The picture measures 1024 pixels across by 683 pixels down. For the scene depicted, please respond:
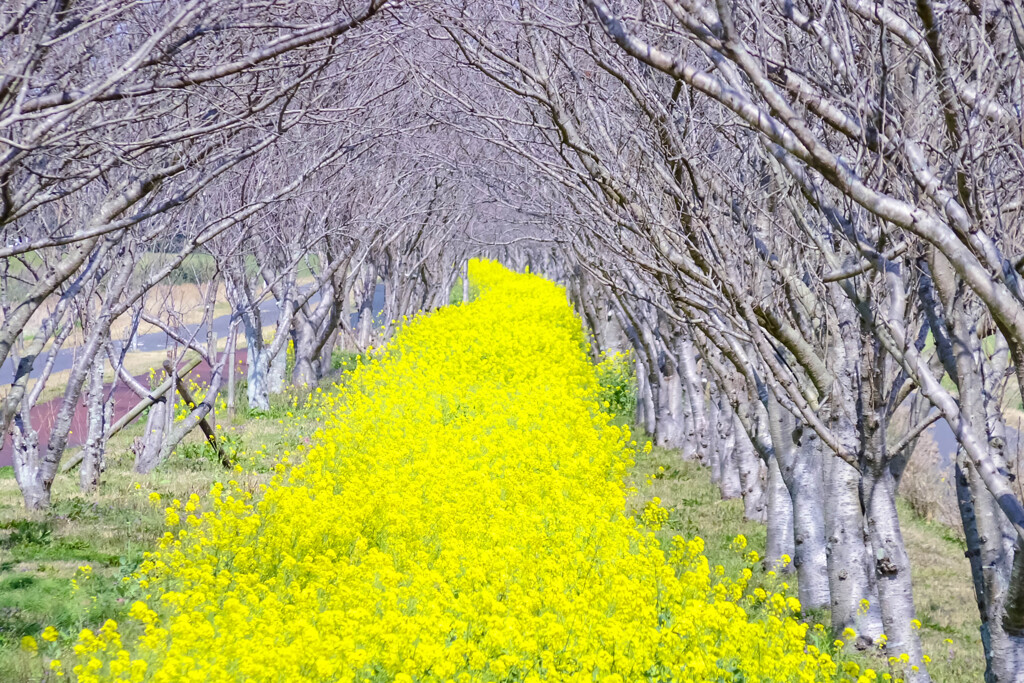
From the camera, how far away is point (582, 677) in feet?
17.7

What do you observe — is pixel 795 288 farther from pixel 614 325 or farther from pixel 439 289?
pixel 439 289

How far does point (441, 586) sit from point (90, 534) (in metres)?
4.65

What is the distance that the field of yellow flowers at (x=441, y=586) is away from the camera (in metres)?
5.24

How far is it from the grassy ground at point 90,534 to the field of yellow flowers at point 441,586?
33 centimetres

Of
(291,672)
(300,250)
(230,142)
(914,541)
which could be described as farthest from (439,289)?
(291,672)

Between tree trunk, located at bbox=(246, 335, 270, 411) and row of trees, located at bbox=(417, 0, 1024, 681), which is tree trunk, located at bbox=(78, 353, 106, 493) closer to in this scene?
row of trees, located at bbox=(417, 0, 1024, 681)

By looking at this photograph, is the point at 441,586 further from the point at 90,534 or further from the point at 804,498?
the point at 90,534

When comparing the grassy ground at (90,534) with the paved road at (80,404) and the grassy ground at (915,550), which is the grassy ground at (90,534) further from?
the grassy ground at (915,550)

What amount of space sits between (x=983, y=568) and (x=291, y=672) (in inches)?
168

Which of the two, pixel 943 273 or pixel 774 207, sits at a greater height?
pixel 774 207

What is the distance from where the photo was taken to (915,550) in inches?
527

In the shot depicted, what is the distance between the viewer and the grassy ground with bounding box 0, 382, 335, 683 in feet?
22.6

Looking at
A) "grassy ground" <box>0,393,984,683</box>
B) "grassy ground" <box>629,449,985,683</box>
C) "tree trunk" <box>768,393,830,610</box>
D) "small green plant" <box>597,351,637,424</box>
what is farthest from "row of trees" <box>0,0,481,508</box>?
"grassy ground" <box>629,449,985,683</box>

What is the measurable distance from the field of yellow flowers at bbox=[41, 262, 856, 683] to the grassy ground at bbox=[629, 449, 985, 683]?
0.99 meters
